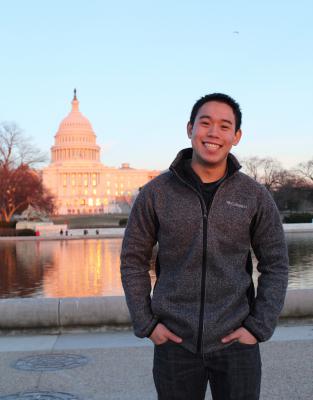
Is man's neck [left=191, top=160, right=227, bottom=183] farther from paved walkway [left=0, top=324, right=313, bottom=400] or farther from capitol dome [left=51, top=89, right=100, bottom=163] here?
capitol dome [left=51, top=89, right=100, bottom=163]

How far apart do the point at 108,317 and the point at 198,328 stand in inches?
163

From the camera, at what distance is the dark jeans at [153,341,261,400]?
100 inches

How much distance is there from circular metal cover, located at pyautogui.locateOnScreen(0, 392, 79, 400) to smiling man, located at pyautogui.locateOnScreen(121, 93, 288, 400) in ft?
5.33

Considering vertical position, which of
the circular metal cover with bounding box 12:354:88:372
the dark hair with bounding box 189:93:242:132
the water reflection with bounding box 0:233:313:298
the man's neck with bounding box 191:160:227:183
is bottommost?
the water reflection with bounding box 0:233:313:298

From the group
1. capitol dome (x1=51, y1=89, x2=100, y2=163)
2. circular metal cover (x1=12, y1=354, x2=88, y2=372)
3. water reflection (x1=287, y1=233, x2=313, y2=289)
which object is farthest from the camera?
capitol dome (x1=51, y1=89, x2=100, y2=163)

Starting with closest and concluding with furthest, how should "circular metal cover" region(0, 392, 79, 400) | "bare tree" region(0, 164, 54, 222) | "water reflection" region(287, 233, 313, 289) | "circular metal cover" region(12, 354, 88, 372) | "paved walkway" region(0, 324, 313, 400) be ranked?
"circular metal cover" region(0, 392, 79, 400) → "paved walkway" region(0, 324, 313, 400) → "circular metal cover" region(12, 354, 88, 372) → "water reflection" region(287, 233, 313, 289) → "bare tree" region(0, 164, 54, 222)

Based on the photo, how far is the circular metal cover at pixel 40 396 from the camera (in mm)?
3993

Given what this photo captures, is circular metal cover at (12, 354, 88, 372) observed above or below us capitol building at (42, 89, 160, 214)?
below

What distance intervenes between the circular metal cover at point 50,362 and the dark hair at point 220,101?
2778 millimetres

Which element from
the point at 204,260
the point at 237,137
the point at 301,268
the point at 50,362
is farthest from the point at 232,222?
the point at 301,268

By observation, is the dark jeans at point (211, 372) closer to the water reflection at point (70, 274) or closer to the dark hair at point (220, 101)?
the dark hair at point (220, 101)

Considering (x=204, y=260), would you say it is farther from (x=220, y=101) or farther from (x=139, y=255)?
(x=220, y=101)

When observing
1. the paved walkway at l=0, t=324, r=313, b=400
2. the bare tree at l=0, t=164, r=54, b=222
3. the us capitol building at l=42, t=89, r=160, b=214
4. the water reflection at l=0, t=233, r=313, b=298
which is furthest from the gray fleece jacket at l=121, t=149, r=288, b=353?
the us capitol building at l=42, t=89, r=160, b=214

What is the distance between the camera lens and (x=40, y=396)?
4035 millimetres
